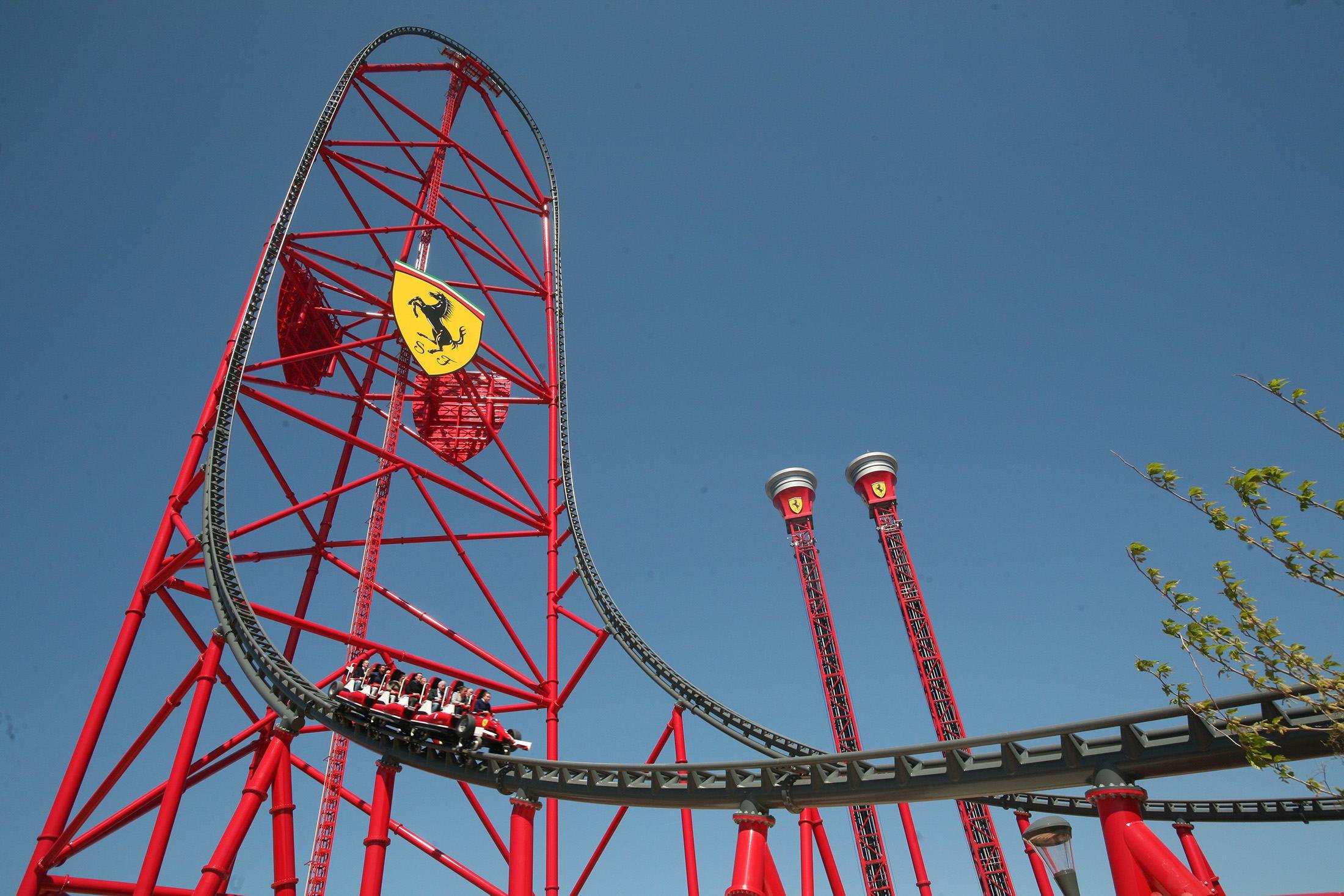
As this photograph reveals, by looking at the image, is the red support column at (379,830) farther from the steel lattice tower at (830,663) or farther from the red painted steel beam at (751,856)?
the steel lattice tower at (830,663)

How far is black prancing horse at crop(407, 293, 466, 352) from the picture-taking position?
13.1 meters

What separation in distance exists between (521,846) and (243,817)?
104 inches

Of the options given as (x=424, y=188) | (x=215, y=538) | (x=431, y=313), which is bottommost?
(x=215, y=538)

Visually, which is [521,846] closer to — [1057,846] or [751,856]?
[751,856]

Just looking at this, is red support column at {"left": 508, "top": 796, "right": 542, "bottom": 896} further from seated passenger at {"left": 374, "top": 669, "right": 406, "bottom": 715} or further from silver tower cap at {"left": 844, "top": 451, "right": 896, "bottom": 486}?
silver tower cap at {"left": 844, "top": 451, "right": 896, "bottom": 486}

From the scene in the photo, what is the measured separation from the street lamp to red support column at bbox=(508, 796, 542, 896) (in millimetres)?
5472

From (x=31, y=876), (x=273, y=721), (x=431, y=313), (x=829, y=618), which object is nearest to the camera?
(x=31, y=876)

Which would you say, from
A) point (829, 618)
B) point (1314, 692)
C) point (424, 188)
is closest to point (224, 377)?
point (424, 188)

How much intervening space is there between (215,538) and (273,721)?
90.8 inches

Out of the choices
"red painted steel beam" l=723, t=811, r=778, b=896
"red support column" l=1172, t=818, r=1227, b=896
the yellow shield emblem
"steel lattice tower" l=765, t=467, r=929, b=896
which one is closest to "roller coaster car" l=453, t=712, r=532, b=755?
"red painted steel beam" l=723, t=811, r=778, b=896

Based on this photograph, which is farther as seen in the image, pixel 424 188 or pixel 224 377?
pixel 424 188

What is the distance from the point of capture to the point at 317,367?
592 inches

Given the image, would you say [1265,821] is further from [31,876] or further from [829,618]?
[829,618]

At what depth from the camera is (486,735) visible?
9531 mm
